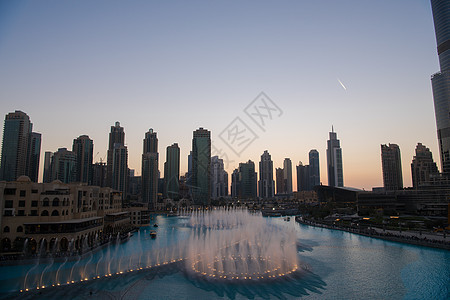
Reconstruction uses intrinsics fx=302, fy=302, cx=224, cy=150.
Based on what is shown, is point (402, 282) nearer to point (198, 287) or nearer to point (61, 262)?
point (198, 287)

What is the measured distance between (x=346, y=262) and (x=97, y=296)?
2987 centimetres

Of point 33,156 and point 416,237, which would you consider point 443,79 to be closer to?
point 416,237

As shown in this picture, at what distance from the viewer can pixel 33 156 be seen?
18650 centimetres

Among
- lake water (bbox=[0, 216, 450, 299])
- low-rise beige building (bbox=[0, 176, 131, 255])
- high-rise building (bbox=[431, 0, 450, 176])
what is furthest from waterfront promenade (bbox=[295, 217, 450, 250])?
high-rise building (bbox=[431, 0, 450, 176])

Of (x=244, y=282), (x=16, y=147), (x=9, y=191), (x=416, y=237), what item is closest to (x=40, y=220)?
(x=9, y=191)

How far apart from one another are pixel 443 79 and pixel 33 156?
233 meters

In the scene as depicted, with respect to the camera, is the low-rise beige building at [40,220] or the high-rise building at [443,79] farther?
the high-rise building at [443,79]

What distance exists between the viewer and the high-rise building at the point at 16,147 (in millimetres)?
167625

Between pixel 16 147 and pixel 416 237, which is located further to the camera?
pixel 16 147

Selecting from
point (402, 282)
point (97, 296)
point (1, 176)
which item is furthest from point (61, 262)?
point (1, 176)

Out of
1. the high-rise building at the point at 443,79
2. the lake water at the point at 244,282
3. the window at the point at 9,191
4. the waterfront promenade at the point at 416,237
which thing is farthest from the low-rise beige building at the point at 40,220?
the high-rise building at the point at 443,79

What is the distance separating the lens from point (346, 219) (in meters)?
95.0

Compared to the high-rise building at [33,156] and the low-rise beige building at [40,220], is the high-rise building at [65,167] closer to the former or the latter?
the high-rise building at [33,156]

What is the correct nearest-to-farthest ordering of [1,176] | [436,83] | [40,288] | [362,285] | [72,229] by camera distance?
1. [40,288]
2. [362,285]
3. [72,229]
4. [436,83]
5. [1,176]
